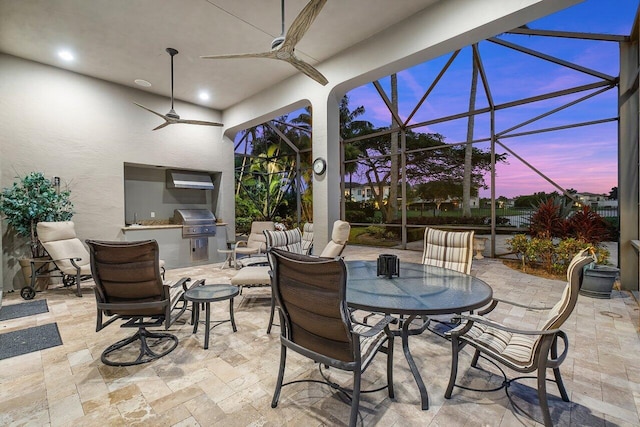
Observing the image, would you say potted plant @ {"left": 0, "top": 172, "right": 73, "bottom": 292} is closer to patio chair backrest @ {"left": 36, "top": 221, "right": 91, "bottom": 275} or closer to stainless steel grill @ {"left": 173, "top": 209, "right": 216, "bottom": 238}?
patio chair backrest @ {"left": 36, "top": 221, "right": 91, "bottom": 275}

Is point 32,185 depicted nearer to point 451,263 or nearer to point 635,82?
point 451,263

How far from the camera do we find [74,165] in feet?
16.5

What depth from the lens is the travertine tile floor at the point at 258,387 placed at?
1676 millimetres

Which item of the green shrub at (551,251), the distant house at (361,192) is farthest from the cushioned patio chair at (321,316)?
the distant house at (361,192)

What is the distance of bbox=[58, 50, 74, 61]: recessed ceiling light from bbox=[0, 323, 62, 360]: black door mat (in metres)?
4.07

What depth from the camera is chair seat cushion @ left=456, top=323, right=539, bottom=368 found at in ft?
5.31

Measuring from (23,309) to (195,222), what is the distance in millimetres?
3070

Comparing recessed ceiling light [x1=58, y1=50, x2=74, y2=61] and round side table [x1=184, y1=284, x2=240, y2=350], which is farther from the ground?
recessed ceiling light [x1=58, y1=50, x2=74, y2=61]

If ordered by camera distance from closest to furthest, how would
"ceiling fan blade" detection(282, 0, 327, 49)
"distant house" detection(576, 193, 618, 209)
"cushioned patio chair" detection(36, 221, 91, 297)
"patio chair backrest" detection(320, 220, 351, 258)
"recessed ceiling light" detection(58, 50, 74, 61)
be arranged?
"ceiling fan blade" detection(282, 0, 327, 49)
"patio chair backrest" detection(320, 220, 351, 258)
"cushioned patio chair" detection(36, 221, 91, 297)
"recessed ceiling light" detection(58, 50, 74, 61)
"distant house" detection(576, 193, 618, 209)

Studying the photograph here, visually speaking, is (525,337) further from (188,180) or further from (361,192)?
(361,192)

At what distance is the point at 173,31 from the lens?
12.9 feet

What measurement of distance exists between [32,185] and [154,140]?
7.00ft

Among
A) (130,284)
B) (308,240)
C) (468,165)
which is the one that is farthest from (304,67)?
(468,165)

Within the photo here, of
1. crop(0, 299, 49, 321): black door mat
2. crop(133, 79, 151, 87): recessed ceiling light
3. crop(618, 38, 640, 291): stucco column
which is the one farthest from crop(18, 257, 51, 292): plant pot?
crop(618, 38, 640, 291): stucco column
